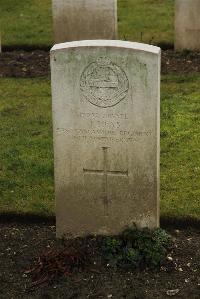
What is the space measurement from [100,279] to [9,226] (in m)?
1.33

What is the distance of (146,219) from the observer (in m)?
5.91

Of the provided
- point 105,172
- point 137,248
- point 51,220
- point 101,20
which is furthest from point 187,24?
point 137,248

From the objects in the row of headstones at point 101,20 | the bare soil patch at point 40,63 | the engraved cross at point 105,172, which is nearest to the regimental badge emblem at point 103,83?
the engraved cross at point 105,172

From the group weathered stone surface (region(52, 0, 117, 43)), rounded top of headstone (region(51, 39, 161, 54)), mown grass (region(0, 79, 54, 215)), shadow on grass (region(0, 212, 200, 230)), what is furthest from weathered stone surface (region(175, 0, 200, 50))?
rounded top of headstone (region(51, 39, 161, 54))

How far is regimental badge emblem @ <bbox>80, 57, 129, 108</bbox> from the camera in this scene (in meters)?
5.51

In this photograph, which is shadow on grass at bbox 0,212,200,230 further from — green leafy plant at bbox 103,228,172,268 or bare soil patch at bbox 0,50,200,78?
bare soil patch at bbox 0,50,200,78

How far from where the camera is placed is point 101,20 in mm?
11477

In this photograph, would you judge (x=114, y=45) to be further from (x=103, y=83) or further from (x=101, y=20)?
(x=101, y=20)

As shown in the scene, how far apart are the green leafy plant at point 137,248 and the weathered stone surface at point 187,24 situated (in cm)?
617

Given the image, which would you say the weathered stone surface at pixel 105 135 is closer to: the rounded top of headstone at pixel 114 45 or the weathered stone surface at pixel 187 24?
the rounded top of headstone at pixel 114 45

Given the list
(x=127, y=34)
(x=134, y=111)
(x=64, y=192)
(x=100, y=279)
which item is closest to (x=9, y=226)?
(x=64, y=192)

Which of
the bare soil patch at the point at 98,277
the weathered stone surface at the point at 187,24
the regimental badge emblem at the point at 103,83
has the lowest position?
the bare soil patch at the point at 98,277

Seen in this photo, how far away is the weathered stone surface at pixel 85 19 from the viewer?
11398 mm

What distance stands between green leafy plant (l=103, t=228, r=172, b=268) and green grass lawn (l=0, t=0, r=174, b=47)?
6.67 meters
